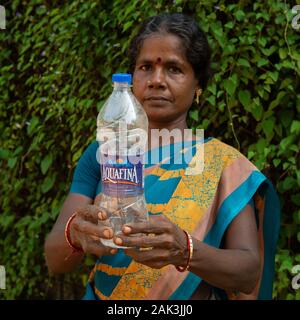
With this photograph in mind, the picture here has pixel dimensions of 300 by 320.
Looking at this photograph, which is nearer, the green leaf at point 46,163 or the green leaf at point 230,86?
the green leaf at point 230,86

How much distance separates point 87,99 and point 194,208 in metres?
1.72

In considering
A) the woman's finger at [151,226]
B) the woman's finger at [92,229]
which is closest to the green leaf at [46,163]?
the woman's finger at [92,229]

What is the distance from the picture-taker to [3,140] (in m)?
4.34

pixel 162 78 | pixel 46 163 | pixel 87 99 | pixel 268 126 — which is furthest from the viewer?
pixel 46 163

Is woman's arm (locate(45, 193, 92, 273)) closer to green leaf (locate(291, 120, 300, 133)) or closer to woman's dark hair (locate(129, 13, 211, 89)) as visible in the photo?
woman's dark hair (locate(129, 13, 211, 89))

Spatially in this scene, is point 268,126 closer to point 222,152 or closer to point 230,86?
point 230,86

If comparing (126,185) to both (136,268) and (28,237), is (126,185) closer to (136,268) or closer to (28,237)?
(136,268)

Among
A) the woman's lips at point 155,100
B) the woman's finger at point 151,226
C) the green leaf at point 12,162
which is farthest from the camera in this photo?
the green leaf at point 12,162

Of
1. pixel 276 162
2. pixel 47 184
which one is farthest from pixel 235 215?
pixel 47 184

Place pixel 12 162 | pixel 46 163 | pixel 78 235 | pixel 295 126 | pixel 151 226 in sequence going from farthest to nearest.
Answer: pixel 12 162, pixel 46 163, pixel 295 126, pixel 78 235, pixel 151 226

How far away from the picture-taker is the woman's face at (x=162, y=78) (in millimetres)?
2156

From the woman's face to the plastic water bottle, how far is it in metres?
0.08

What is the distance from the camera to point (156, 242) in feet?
5.57

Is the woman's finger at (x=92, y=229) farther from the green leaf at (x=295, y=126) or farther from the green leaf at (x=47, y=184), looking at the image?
the green leaf at (x=47, y=184)
